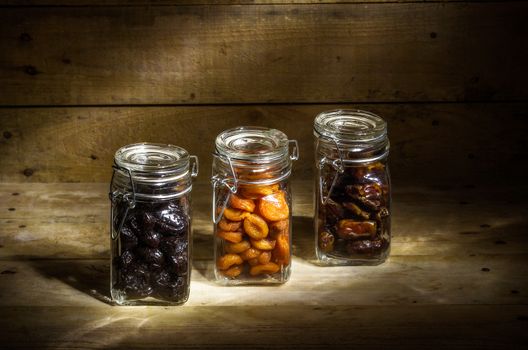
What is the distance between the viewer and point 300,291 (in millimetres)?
1249

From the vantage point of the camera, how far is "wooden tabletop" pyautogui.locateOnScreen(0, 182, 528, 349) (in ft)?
3.66

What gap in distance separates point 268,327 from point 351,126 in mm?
383

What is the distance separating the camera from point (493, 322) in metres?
1.15

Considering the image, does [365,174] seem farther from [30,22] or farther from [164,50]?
[30,22]

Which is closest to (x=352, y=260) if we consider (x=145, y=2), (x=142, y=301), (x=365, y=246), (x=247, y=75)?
(x=365, y=246)

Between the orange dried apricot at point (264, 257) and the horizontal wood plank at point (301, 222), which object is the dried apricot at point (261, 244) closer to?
the orange dried apricot at point (264, 257)

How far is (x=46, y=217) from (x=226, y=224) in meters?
0.41

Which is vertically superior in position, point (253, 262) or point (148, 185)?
point (148, 185)

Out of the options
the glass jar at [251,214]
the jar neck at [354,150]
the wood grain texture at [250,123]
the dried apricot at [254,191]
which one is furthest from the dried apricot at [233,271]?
the wood grain texture at [250,123]

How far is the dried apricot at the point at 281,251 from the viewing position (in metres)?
1.25

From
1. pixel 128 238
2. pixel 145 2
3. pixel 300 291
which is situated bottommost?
pixel 300 291

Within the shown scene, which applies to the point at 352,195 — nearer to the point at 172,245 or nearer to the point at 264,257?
the point at 264,257

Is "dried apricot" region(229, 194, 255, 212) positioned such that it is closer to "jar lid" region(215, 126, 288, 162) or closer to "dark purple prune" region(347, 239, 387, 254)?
"jar lid" region(215, 126, 288, 162)

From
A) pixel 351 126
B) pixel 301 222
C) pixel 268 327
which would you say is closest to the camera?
pixel 268 327
